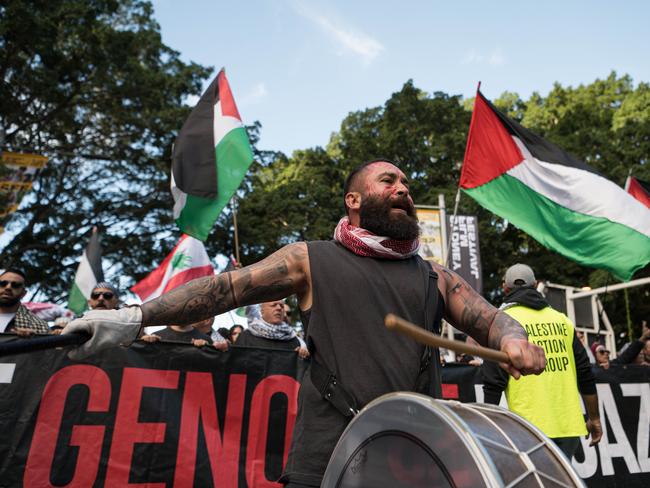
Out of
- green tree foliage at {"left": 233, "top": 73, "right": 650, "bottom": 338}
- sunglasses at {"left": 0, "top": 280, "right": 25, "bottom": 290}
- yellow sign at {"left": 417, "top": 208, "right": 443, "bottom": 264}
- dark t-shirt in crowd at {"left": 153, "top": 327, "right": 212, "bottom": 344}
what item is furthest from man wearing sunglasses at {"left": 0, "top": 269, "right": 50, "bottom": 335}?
green tree foliage at {"left": 233, "top": 73, "right": 650, "bottom": 338}

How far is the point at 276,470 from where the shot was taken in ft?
18.5

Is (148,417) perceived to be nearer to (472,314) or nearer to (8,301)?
(8,301)

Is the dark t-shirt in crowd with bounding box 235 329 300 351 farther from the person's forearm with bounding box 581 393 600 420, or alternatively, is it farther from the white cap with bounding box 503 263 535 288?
the person's forearm with bounding box 581 393 600 420

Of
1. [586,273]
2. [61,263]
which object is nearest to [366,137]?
[586,273]

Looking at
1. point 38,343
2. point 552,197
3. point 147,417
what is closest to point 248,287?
point 38,343

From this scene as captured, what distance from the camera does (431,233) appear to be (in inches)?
780

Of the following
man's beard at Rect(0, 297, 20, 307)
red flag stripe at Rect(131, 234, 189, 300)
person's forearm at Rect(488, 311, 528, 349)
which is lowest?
person's forearm at Rect(488, 311, 528, 349)

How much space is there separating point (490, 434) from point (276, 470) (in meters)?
4.11

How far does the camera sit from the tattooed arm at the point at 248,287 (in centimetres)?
242

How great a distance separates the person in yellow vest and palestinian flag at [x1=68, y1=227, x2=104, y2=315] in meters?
9.78

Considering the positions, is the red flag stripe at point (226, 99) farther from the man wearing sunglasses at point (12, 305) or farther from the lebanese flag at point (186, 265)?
the man wearing sunglasses at point (12, 305)

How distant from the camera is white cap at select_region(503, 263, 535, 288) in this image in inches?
200

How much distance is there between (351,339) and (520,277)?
303 centimetres

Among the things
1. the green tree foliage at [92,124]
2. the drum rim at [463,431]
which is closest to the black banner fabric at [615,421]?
the drum rim at [463,431]
